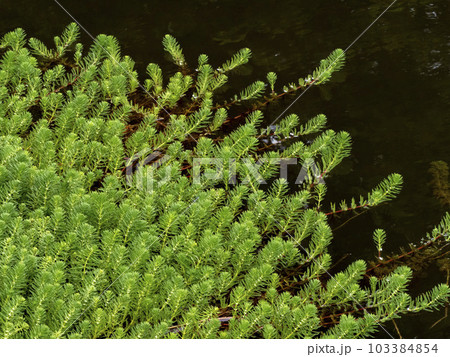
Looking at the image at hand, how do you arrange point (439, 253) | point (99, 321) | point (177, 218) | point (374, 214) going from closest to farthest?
point (99, 321) → point (177, 218) → point (439, 253) → point (374, 214)

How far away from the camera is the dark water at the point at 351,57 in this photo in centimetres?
436

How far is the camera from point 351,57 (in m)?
5.40

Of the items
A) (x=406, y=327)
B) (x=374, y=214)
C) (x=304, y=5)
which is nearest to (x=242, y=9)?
(x=304, y=5)

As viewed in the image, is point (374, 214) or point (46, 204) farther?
point (374, 214)

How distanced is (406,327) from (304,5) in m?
3.30

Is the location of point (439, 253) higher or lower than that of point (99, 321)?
higher

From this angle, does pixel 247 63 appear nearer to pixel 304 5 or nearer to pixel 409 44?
pixel 304 5

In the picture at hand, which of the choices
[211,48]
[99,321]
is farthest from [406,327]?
[211,48]

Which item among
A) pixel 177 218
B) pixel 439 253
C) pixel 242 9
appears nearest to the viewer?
pixel 177 218

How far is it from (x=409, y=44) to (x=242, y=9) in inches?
58.2

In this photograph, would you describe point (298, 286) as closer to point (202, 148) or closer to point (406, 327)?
point (406, 327)

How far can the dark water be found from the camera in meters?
4.36

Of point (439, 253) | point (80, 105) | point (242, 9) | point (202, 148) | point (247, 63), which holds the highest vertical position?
point (242, 9)

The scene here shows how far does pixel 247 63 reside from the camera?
5367 millimetres
